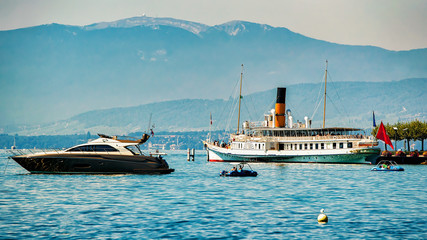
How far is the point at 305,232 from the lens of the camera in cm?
3631

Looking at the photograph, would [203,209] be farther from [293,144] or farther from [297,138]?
[293,144]

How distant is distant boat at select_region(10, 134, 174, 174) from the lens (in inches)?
2822

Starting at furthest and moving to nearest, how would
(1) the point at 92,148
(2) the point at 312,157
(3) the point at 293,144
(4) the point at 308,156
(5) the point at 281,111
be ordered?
(5) the point at 281,111
(3) the point at 293,144
(4) the point at 308,156
(2) the point at 312,157
(1) the point at 92,148

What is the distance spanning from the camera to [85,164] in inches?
2815

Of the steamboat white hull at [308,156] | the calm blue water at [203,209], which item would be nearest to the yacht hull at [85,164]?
the calm blue water at [203,209]

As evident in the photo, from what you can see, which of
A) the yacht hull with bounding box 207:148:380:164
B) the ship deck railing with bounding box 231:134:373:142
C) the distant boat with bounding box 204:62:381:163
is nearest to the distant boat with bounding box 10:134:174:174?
the yacht hull with bounding box 207:148:380:164

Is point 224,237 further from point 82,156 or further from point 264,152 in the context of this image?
point 264,152

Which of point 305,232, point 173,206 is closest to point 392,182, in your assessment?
point 173,206

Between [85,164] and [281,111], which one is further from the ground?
[281,111]

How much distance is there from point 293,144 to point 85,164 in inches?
2416

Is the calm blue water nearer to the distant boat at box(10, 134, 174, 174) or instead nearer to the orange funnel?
the distant boat at box(10, 134, 174, 174)

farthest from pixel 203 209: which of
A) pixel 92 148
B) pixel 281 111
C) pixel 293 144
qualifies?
pixel 281 111

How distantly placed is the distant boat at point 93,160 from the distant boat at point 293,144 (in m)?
53.9

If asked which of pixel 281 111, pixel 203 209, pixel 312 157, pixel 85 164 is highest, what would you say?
pixel 281 111
